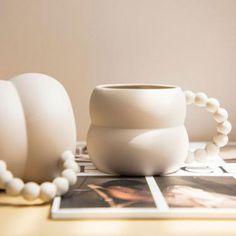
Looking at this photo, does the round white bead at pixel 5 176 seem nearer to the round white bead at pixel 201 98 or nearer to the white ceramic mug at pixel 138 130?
the white ceramic mug at pixel 138 130

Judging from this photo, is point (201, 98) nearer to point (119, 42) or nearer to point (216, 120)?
point (216, 120)

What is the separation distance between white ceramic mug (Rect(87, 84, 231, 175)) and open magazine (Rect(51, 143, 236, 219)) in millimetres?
20

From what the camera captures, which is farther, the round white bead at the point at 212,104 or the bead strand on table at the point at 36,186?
the round white bead at the point at 212,104

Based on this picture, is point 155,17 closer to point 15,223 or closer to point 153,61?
point 153,61

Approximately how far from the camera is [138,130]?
2.14 feet

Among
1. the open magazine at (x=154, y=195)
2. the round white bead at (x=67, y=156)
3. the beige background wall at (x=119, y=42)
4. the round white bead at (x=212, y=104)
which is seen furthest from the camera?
the beige background wall at (x=119, y=42)

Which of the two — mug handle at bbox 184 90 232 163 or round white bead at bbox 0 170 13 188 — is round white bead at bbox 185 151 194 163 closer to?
mug handle at bbox 184 90 232 163

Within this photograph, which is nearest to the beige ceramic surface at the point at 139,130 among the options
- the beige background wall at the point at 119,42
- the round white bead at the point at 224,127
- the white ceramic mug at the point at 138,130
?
the white ceramic mug at the point at 138,130

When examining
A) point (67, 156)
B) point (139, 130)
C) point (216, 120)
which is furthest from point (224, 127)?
point (67, 156)

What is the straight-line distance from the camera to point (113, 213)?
1.66 ft

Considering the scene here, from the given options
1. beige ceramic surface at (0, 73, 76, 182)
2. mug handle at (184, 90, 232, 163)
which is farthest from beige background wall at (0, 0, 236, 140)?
beige ceramic surface at (0, 73, 76, 182)

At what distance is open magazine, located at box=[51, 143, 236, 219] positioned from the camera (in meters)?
0.51

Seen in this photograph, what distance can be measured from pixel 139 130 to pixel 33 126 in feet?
0.49

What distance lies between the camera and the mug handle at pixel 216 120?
734 millimetres
